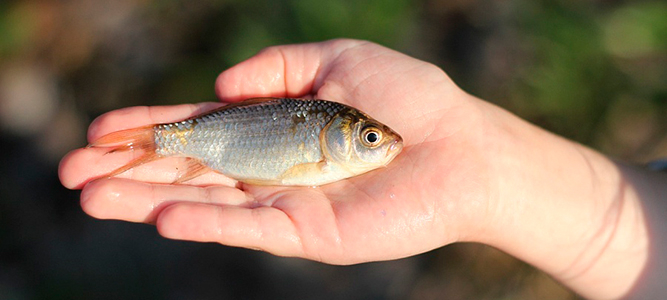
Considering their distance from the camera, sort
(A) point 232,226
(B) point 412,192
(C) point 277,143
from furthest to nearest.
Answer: (C) point 277,143 < (B) point 412,192 < (A) point 232,226

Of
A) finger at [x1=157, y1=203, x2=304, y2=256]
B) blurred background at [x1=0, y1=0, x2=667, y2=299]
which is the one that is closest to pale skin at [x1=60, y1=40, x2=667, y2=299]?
finger at [x1=157, y1=203, x2=304, y2=256]

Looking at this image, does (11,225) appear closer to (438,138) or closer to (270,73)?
(270,73)

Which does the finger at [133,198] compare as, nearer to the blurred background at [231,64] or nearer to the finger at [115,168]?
the finger at [115,168]

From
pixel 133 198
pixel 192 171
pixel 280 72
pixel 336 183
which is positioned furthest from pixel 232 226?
pixel 280 72

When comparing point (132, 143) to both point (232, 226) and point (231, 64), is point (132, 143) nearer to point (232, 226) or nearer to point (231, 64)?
point (232, 226)

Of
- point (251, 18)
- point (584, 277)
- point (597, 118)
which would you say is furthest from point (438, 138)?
point (251, 18)

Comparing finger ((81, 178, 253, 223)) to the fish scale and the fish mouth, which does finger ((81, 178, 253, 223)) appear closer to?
the fish scale
